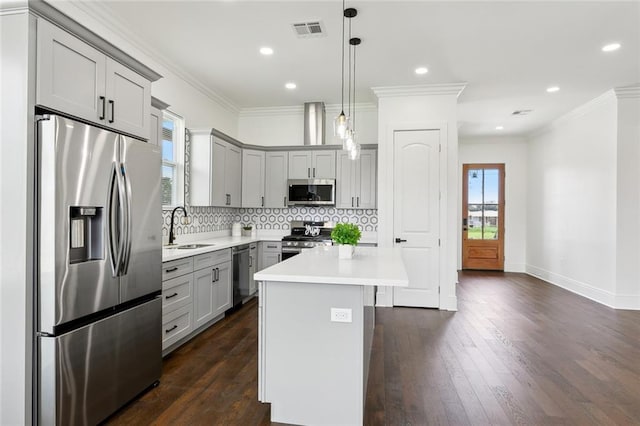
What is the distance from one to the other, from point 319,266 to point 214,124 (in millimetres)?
3693

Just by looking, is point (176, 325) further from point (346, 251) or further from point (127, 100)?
point (127, 100)

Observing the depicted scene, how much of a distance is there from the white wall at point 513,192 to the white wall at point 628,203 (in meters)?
3.01

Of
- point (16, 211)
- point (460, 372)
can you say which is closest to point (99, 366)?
point (16, 211)

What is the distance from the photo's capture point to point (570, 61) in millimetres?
3992

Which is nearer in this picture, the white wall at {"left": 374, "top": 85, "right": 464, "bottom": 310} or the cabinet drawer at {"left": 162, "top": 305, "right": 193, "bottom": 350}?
the cabinet drawer at {"left": 162, "top": 305, "right": 193, "bottom": 350}

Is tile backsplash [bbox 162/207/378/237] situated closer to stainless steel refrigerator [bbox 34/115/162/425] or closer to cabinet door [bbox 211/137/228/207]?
cabinet door [bbox 211/137/228/207]

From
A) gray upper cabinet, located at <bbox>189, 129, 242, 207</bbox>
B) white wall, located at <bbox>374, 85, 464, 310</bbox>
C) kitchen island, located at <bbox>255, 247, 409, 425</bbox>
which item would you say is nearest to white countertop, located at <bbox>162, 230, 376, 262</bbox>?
gray upper cabinet, located at <bbox>189, 129, 242, 207</bbox>

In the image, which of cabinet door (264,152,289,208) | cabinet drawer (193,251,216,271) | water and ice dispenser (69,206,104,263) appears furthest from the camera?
cabinet door (264,152,289,208)

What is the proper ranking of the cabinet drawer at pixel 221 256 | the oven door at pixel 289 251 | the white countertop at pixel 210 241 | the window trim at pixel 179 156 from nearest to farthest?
1. the white countertop at pixel 210 241
2. the cabinet drawer at pixel 221 256
3. the window trim at pixel 179 156
4. the oven door at pixel 289 251

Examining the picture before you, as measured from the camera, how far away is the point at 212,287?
151 inches

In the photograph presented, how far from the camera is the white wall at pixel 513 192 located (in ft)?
25.8

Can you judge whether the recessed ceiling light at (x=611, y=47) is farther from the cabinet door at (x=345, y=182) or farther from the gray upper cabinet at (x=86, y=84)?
the gray upper cabinet at (x=86, y=84)

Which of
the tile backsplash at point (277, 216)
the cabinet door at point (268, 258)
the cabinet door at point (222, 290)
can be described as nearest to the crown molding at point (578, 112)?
the tile backsplash at point (277, 216)

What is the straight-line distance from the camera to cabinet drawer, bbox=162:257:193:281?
298 centimetres
